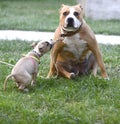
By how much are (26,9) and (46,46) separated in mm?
12464

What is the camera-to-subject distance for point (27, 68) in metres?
5.60

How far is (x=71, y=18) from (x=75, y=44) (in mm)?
414

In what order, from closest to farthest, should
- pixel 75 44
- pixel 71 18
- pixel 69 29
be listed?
pixel 71 18 < pixel 69 29 < pixel 75 44

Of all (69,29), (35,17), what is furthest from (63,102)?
(35,17)

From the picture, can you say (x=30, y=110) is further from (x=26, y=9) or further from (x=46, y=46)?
(x=26, y=9)

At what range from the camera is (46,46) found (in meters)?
5.85

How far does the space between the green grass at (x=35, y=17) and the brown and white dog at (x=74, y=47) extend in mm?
5590

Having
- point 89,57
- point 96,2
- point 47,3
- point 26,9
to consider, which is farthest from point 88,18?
point 89,57

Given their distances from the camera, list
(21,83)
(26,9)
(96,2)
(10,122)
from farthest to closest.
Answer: (26,9)
(96,2)
(21,83)
(10,122)

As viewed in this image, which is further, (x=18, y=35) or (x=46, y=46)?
(x=18, y=35)

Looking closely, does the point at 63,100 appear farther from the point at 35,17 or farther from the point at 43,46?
the point at 35,17

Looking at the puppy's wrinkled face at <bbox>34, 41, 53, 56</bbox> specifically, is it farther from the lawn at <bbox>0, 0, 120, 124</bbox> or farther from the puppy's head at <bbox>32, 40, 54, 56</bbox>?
the lawn at <bbox>0, 0, 120, 124</bbox>

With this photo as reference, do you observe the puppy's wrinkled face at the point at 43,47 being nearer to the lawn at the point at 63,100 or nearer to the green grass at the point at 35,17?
the lawn at the point at 63,100

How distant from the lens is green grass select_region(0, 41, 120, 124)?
4.77 metres
